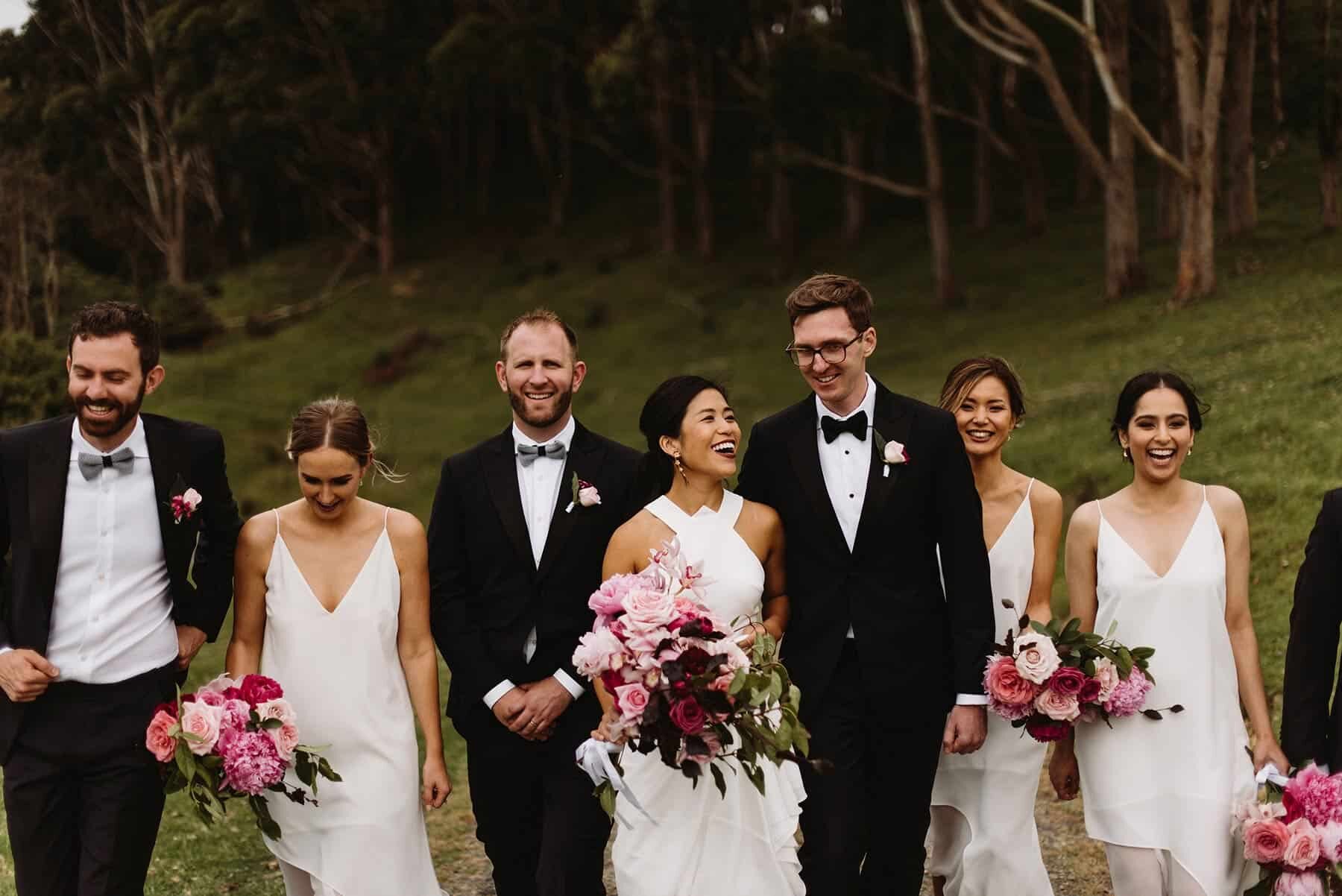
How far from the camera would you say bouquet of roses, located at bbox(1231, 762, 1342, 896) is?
14.7ft

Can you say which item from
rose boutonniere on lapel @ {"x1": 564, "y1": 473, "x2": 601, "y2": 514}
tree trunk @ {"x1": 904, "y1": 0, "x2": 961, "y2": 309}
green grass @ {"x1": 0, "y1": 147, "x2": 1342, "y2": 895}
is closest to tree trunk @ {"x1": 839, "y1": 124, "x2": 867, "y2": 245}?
green grass @ {"x1": 0, "y1": 147, "x2": 1342, "y2": 895}

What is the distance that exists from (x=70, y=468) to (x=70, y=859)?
4.53 ft

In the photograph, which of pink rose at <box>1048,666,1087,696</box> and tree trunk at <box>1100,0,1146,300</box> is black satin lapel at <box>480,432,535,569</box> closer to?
pink rose at <box>1048,666,1087,696</box>

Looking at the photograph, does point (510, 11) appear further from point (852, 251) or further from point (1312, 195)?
point (1312, 195)

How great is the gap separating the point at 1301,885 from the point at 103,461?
431cm

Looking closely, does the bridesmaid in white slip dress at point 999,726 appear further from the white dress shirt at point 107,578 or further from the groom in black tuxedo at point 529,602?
the white dress shirt at point 107,578

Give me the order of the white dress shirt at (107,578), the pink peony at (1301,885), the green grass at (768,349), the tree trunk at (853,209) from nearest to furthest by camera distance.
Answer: the pink peony at (1301,885) < the white dress shirt at (107,578) < the green grass at (768,349) < the tree trunk at (853,209)

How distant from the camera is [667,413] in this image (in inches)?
215

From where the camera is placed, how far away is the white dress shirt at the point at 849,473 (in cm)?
546

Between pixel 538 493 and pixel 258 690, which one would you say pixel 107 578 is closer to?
pixel 258 690

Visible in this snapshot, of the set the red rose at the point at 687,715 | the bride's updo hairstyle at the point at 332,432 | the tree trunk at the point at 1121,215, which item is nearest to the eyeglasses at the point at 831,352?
the red rose at the point at 687,715

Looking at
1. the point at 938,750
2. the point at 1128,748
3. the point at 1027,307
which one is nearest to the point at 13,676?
the point at 938,750

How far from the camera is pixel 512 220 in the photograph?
41.6 metres

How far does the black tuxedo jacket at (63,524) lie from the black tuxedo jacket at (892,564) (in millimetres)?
2125
